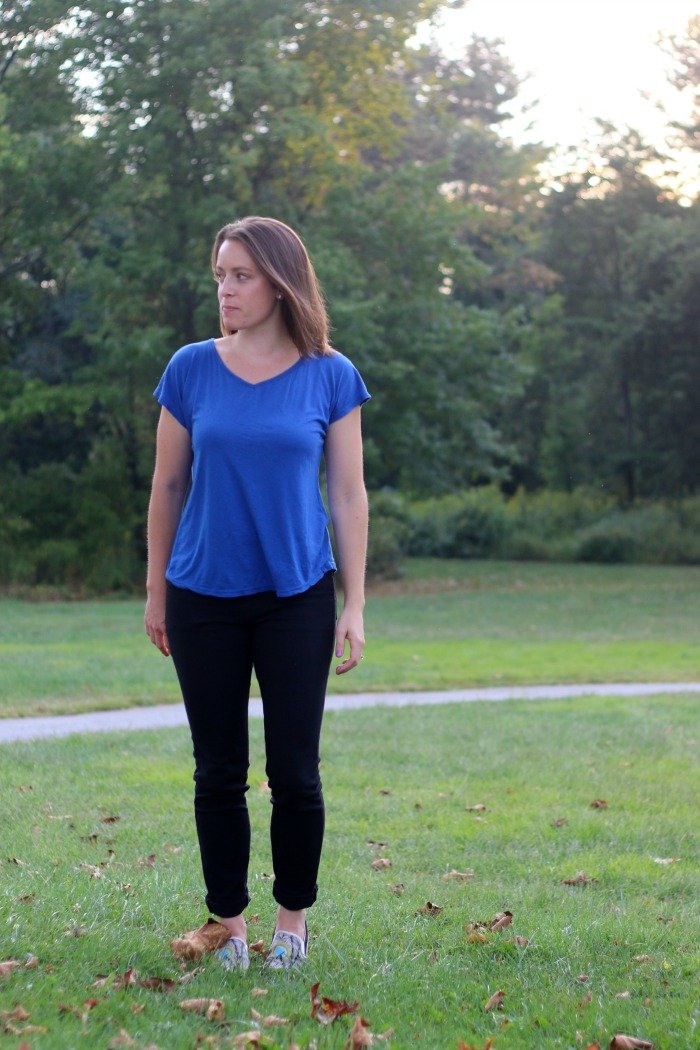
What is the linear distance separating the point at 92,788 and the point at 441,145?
2695 centimetres

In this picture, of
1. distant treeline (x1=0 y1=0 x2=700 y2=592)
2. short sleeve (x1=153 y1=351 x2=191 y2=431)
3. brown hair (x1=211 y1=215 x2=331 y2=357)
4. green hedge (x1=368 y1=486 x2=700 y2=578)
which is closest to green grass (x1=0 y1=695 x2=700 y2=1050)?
short sleeve (x1=153 y1=351 x2=191 y2=431)

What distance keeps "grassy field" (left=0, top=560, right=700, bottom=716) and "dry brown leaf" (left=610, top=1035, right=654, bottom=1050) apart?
695 cm

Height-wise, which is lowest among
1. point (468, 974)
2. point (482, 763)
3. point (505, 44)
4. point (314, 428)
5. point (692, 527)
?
point (692, 527)

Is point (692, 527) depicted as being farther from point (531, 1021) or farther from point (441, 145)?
point (531, 1021)

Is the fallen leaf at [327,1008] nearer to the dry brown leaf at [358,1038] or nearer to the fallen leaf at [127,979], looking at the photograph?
the dry brown leaf at [358,1038]

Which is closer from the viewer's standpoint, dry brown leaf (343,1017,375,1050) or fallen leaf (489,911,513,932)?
dry brown leaf (343,1017,375,1050)

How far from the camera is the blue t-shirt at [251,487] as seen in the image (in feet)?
12.1

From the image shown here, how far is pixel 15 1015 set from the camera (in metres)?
3.40

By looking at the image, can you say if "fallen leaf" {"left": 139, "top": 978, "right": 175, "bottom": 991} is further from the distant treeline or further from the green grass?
the distant treeline

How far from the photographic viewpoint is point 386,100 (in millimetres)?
24703

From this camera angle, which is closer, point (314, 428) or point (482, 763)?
point (314, 428)

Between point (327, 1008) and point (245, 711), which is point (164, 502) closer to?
point (245, 711)

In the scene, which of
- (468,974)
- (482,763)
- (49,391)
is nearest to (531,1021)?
(468,974)

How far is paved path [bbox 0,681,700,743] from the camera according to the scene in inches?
356
